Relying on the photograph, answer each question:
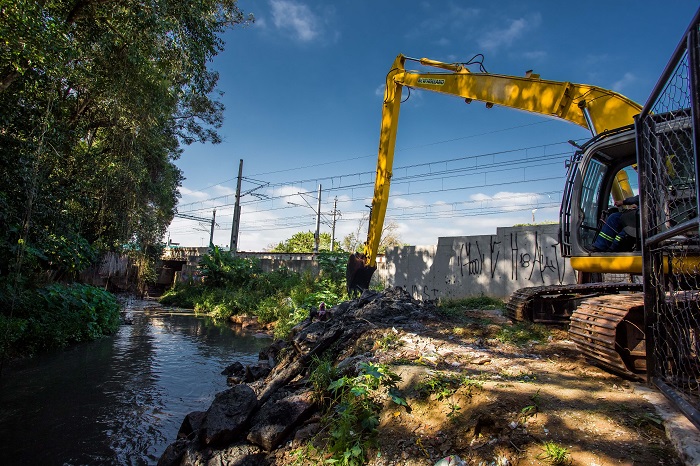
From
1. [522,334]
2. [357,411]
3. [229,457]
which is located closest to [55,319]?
[229,457]

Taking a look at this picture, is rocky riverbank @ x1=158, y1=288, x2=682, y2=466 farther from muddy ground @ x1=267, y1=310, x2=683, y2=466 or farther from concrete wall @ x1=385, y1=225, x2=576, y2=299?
concrete wall @ x1=385, y1=225, x2=576, y2=299

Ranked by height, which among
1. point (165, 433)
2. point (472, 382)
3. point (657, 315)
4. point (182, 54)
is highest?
point (182, 54)

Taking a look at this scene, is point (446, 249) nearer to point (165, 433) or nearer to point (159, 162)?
point (165, 433)

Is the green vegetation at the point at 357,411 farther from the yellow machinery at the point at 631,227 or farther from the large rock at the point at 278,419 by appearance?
the yellow machinery at the point at 631,227

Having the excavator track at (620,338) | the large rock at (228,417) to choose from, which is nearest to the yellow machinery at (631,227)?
the excavator track at (620,338)

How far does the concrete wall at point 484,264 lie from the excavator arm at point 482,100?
163 inches

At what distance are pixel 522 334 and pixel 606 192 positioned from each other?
2.08 metres

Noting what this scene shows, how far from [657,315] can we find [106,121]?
12.9m

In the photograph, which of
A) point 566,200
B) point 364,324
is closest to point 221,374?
point 364,324

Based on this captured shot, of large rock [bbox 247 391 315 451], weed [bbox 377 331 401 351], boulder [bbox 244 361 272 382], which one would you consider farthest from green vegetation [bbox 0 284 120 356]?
weed [bbox 377 331 401 351]

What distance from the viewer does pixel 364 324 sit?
5723 millimetres

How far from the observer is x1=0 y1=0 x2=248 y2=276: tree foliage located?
5.93 m

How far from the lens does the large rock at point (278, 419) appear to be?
133 inches

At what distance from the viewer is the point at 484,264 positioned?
37.6ft
